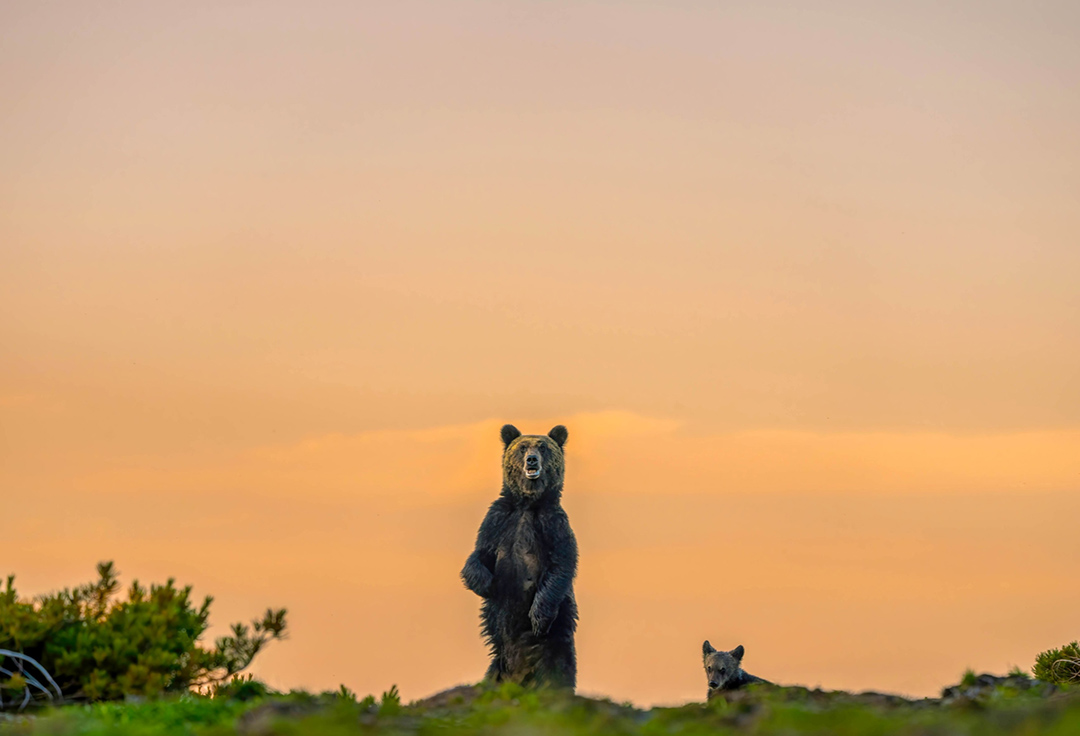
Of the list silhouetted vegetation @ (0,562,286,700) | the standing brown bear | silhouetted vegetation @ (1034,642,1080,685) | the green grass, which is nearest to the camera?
the green grass

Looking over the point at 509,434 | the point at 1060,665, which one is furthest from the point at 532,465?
the point at 1060,665

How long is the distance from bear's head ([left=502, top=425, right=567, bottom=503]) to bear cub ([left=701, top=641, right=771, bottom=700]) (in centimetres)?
275

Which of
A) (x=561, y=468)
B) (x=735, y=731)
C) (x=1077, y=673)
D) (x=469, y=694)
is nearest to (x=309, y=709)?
(x=469, y=694)

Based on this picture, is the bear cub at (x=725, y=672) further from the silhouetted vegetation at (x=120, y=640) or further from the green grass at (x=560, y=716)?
the silhouetted vegetation at (x=120, y=640)

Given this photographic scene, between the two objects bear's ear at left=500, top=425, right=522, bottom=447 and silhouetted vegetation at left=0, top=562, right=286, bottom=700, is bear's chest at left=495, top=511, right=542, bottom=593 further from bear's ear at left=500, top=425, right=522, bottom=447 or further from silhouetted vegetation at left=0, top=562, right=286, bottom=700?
silhouetted vegetation at left=0, top=562, right=286, bottom=700

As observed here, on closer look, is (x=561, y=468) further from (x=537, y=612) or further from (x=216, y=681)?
(x=216, y=681)

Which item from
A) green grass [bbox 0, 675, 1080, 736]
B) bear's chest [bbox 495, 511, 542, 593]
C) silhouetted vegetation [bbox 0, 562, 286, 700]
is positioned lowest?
green grass [bbox 0, 675, 1080, 736]

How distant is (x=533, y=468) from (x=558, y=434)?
0.88 m

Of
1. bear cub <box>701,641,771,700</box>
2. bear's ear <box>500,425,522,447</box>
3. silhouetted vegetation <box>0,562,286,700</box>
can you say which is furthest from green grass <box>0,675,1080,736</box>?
bear's ear <box>500,425,522,447</box>

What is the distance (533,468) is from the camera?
472 inches

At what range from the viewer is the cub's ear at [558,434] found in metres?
12.7

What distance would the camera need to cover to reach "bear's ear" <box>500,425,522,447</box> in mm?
12672

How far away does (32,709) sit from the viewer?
9.90 metres

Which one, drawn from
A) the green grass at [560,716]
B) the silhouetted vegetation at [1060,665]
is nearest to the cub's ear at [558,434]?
the green grass at [560,716]
